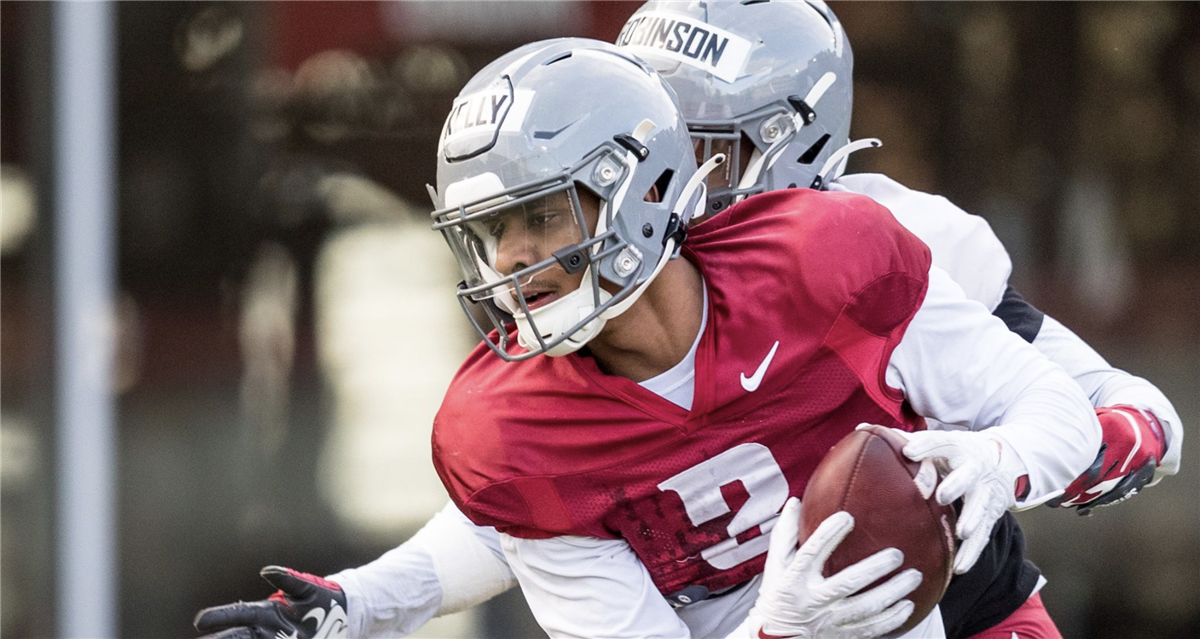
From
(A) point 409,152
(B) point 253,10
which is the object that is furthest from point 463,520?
(B) point 253,10

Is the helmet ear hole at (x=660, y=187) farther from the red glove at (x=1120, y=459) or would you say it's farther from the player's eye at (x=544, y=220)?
the red glove at (x=1120, y=459)

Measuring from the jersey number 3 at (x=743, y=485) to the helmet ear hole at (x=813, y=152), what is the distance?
606mm

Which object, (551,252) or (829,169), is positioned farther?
(829,169)

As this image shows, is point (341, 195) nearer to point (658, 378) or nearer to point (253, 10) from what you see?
point (253, 10)

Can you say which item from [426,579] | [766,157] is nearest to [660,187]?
[766,157]

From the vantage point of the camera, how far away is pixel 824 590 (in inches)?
60.7

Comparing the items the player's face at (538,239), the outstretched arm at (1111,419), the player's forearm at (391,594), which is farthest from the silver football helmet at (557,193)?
the outstretched arm at (1111,419)

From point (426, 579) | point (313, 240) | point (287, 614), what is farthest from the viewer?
point (313, 240)

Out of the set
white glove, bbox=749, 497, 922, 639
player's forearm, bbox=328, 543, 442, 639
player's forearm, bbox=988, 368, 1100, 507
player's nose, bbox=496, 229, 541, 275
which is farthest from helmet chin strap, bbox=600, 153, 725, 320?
player's forearm, bbox=328, 543, 442, 639

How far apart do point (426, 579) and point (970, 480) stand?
0.84 meters

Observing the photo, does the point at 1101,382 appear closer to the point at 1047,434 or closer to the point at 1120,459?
the point at 1120,459

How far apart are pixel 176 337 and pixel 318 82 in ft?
2.62

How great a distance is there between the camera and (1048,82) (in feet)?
13.3

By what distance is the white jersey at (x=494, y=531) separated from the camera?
80.1 inches
